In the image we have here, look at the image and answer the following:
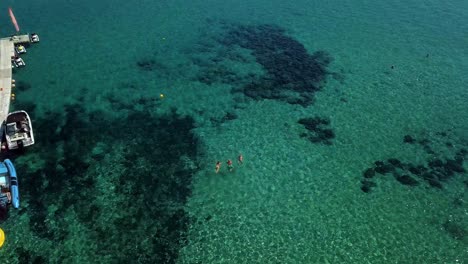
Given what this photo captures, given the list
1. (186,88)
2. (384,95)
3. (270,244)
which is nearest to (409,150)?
(384,95)

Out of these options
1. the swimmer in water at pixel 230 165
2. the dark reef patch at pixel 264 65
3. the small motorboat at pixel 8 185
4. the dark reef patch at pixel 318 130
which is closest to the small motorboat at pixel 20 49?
the small motorboat at pixel 8 185

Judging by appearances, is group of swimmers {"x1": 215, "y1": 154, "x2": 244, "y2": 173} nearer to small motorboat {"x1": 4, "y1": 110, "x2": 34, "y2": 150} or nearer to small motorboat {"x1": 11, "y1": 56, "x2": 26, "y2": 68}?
small motorboat {"x1": 4, "y1": 110, "x2": 34, "y2": 150}

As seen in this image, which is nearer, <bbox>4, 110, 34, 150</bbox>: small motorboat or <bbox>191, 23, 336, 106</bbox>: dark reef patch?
<bbox>4, 110, 34, 150</bbox>: small motorboat

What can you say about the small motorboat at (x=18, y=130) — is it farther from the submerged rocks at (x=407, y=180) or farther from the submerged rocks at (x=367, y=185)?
the submerged rocks at (x=407, y=180)

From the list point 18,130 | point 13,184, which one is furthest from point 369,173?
point 18,130

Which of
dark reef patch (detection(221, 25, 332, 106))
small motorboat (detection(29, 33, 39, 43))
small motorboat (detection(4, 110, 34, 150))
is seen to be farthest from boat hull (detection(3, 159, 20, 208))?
dark reef patch (detection(221, 25, 332, 106))

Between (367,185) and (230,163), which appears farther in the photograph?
(230,163)

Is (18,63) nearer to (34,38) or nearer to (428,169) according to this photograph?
(34,38)
